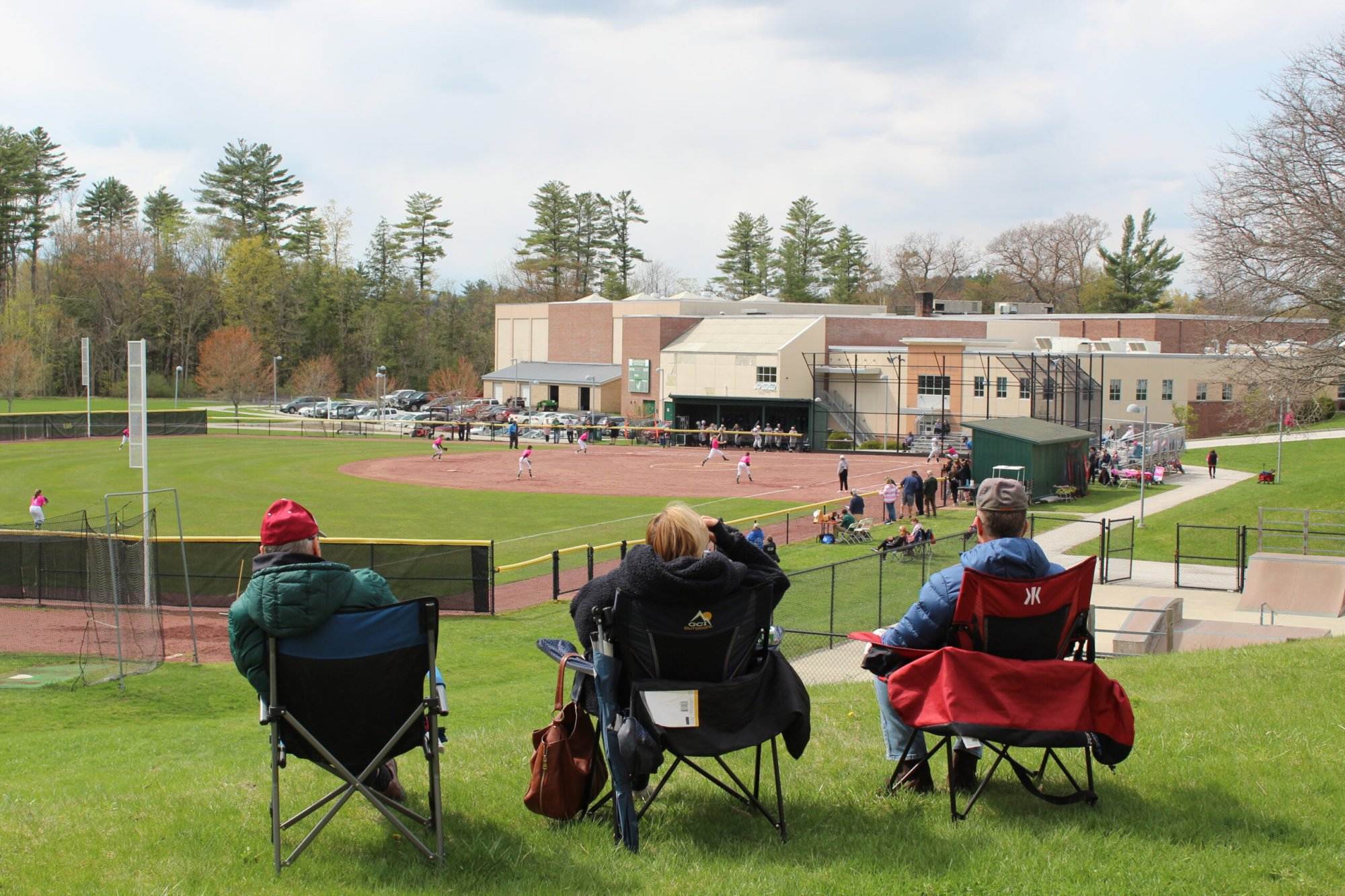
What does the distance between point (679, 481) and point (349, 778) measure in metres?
41.5

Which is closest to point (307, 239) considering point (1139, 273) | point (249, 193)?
point (249, 193)

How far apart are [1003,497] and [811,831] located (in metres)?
1.75

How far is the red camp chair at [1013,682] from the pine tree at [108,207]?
132 metres

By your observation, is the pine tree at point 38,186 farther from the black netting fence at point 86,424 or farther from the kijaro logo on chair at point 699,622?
the kijaro logo on chair at point 699,622

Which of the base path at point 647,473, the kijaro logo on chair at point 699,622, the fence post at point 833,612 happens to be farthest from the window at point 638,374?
the kijaro logo on chair at point 699,622

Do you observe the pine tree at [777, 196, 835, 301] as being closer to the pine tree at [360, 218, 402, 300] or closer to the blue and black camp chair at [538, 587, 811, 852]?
the pine tree at [360, 218, 402, 300]

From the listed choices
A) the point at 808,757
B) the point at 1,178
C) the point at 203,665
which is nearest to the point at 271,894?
the point at 808,757

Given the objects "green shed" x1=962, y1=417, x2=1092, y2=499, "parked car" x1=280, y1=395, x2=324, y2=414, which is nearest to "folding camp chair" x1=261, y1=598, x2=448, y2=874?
"green shed" x1=962, y1=417, x2=1092, y2=499

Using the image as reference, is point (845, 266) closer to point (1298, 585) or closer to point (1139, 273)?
point (1139, 273)

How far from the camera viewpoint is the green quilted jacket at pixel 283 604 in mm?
4871

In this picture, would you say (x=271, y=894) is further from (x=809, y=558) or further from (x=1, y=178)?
(x=1, y=178)

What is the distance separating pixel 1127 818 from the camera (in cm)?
532

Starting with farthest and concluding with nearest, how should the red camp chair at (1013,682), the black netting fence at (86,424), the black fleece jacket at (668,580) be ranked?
1. the black netting fence at (86,424)
2. the red camp chair at (1013,682)
3. the black fleece jacket at (668,580)

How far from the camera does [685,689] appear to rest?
5.18 m
